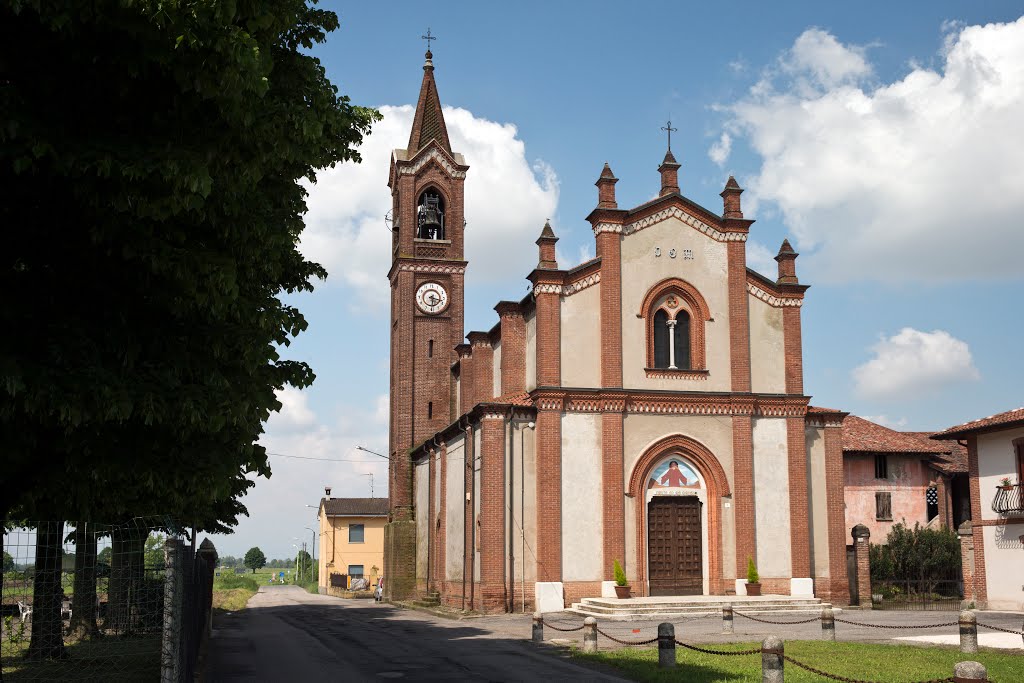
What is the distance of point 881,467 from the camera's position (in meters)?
39.8

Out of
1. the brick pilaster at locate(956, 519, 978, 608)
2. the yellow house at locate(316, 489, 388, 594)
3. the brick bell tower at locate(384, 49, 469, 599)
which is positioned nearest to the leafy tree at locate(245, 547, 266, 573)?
the yellow house at locate(316, 489, 388, 594)

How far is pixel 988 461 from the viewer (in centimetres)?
2953

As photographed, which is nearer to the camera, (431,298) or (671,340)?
(671,340)

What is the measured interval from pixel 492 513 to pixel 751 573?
823 cm

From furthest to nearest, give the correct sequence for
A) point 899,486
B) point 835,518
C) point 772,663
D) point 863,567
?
point 899,486
point 835,518
point 863,567
point 772,663

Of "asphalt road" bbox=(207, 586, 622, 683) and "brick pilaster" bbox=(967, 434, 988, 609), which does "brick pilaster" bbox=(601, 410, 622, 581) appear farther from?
"brick pilaster" bbox=(967, 434, 988, 609)

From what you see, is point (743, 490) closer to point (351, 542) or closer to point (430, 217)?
point (430, 217)

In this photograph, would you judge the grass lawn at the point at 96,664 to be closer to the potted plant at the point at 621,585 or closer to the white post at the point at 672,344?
the potted plant at the point at 621,585

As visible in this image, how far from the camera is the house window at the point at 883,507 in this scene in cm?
3944

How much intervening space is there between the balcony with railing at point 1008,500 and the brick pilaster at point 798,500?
5.52 meters

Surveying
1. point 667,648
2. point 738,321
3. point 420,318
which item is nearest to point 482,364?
point 420,318

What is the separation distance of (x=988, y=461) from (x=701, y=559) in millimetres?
9353

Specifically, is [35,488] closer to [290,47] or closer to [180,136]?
[180,136]

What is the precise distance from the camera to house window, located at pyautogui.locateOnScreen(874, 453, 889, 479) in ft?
130
